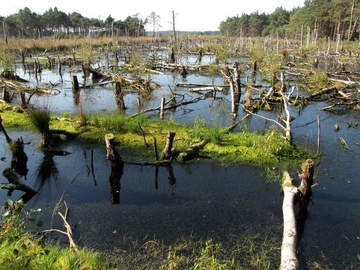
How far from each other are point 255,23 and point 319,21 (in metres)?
27.0

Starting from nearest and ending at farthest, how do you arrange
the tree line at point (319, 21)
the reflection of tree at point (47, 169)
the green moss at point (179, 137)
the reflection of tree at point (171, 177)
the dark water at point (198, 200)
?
the dark water at point (198, 200)
the reflection of tree at point (171, 177)
the reflection of tree at point (47, 169)
the green moss at point (179, 137)
the tree line at point (319, 21)

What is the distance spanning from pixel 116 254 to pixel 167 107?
27.9ft

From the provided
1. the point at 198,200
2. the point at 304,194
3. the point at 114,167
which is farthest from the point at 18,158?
the point at 304,194

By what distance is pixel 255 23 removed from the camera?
74875 millimetres

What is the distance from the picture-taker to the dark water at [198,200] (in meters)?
4.95

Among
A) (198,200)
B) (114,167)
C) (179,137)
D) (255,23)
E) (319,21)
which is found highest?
(255,23)

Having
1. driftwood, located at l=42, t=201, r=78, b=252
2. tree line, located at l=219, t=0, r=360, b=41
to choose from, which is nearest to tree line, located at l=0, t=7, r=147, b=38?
tree line, located at l=219, t=0, r=360, b=41

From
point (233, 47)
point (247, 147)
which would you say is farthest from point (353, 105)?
point (233, 47)

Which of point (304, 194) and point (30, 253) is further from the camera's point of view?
point (304, 194)

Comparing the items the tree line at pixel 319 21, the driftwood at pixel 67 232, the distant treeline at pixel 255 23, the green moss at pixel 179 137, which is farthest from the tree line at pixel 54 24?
the driftwood at pixel 67 232

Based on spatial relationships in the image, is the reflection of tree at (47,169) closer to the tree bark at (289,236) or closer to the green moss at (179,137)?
the green moss at (179,137)

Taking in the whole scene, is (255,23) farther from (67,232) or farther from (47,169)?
(67,232)

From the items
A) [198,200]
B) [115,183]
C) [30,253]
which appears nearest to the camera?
[30,253]

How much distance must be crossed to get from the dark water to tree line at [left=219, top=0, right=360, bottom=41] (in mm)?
30272
